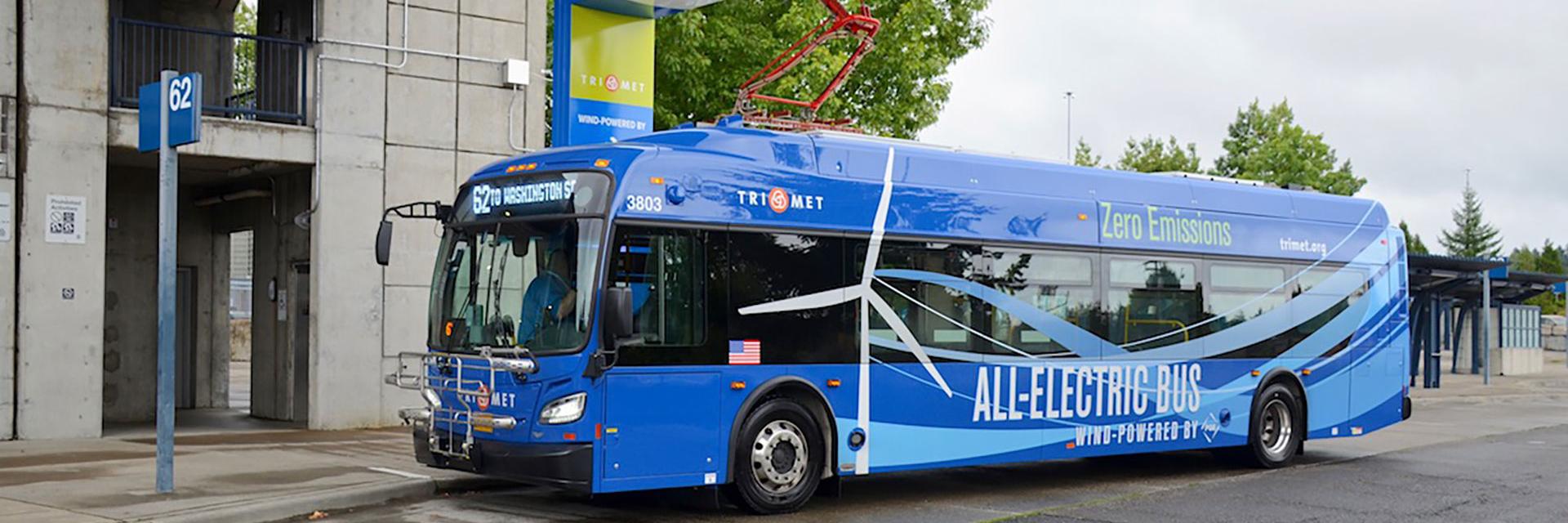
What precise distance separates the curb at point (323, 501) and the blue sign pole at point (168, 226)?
80cm

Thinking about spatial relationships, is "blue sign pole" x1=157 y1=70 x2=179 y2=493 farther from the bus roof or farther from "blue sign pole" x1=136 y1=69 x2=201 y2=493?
the bus roof

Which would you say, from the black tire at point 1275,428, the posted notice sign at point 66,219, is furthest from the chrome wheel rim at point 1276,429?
the posted notice sign at point 66,219

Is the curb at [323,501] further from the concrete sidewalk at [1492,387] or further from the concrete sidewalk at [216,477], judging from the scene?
the concrete sidewalk at [1492,387]

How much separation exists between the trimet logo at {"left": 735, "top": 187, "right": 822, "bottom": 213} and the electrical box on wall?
793cm

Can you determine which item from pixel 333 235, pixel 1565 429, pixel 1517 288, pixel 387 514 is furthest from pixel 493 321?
pixel 1517 288

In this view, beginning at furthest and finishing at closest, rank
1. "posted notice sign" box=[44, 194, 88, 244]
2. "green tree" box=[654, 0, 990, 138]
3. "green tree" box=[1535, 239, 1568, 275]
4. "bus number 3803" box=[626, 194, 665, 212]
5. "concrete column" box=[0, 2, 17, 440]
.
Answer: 1. "green tree" box=[1535, 239, 1568, 275]
2. "green tree" box=[654, 0, 990, 138]
3. "posted notice sign" box=[44, 194, 88, 244]
4. "concrete column" box=[0, 2, 17, 440]
5. "bus number 3803" box=[626, 194, 665, 212]

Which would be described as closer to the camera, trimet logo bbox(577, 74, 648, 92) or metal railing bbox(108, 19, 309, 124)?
trimet logo bbox(577, 74, 648, 92)

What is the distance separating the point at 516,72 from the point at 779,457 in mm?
8874

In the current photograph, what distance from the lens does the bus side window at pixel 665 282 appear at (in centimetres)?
1085

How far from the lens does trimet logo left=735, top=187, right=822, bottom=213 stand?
11.7 m

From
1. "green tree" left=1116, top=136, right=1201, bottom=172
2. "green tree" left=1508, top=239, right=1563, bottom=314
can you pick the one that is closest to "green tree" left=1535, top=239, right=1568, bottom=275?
"green tree" left=1508, top=239, right=1563, bottom=314

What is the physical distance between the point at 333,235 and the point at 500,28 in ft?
11.3

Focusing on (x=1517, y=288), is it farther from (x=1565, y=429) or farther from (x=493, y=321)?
(x=493, y=321)

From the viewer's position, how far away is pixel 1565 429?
21.6m
